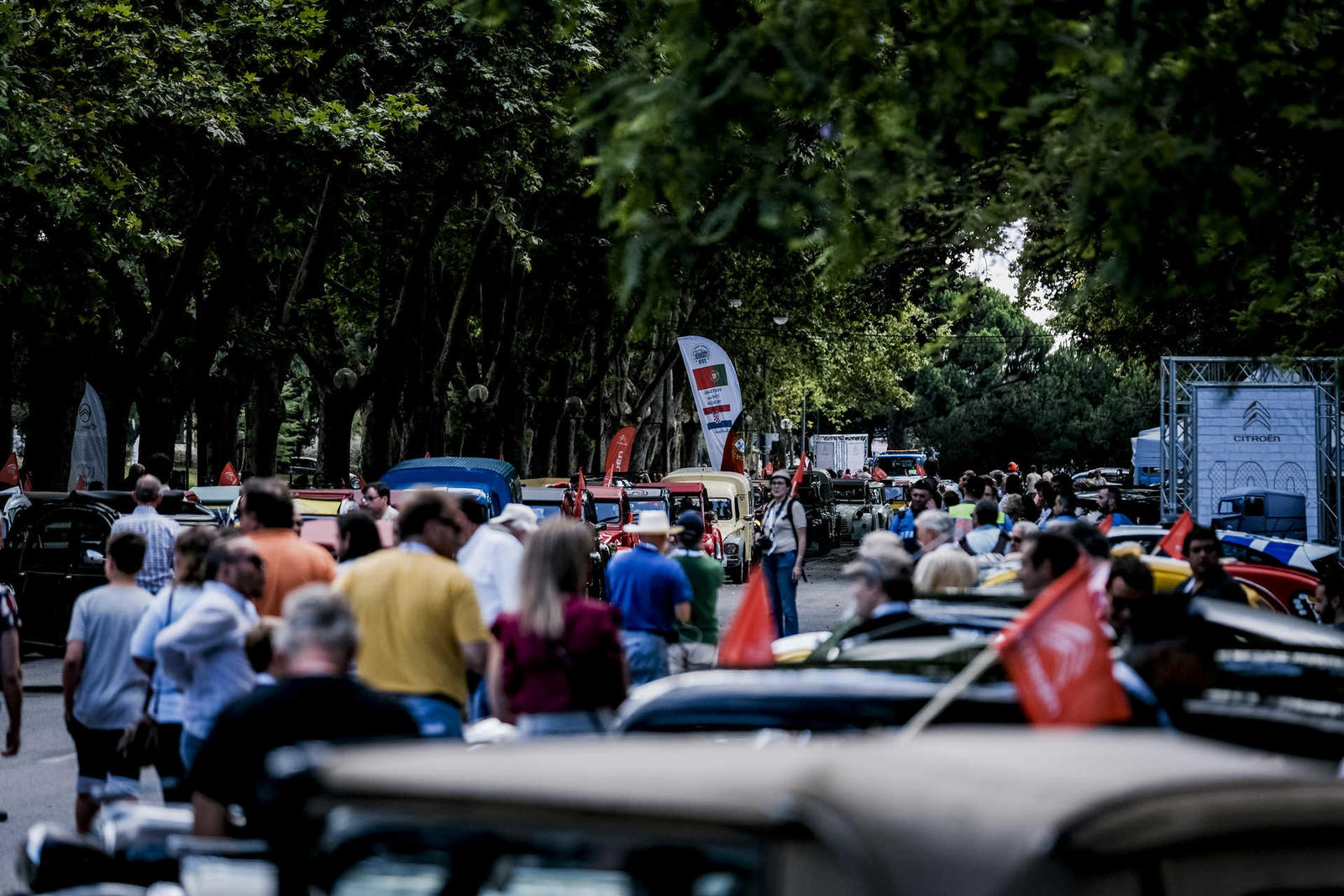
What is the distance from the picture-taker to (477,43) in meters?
21.5

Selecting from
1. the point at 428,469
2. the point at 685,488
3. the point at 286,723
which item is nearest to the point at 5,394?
the point at 428,469

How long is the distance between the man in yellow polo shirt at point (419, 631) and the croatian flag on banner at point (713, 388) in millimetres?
23190

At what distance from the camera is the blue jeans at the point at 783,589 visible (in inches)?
607

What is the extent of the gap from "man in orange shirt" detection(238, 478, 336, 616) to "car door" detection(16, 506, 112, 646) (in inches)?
374

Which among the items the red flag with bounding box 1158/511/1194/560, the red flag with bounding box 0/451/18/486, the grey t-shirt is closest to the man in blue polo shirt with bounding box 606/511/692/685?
the grey t-shirt

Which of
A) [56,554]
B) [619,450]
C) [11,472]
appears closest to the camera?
[56,554]

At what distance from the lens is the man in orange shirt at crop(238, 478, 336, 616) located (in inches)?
298

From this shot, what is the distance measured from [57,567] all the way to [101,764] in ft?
33.4

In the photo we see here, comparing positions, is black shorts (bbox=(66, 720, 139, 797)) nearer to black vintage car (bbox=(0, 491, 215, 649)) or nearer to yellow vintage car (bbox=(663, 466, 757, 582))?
black vintage car (bbox=(0, 491, 215, 649))

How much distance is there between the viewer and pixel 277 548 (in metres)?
7.65

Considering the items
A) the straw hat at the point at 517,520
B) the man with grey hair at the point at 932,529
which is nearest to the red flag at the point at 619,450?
the man with grey hair at the point at 932,529

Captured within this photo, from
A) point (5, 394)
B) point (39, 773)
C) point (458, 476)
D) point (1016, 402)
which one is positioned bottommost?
point (39, 773)

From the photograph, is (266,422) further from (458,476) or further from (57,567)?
(57,567)

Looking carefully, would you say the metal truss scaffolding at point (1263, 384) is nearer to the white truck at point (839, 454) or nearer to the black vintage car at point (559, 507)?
the black vintage car at point (559, 507)
